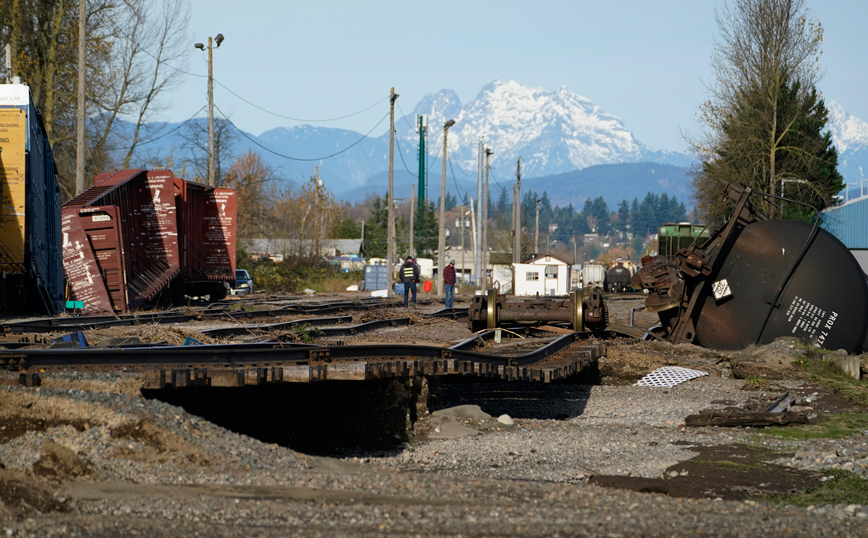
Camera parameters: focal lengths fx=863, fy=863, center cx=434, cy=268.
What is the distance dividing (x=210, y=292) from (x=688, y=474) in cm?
2530

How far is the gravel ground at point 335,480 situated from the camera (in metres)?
4.68

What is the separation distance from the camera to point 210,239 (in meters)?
29.9

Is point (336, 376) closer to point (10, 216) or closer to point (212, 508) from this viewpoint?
point (212, 508)

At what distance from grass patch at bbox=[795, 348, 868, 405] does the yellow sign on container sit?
49.7 feet

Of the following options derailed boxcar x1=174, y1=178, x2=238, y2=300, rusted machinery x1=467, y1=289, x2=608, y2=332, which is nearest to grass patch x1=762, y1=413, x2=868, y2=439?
rusted machinery x1=467, y1=289, x2=608, y2=332

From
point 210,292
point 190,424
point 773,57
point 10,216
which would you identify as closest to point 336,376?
point 190,424

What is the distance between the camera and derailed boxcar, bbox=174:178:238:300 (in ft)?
93.4

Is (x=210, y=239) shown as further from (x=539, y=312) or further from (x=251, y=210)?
(x=251, y=210)

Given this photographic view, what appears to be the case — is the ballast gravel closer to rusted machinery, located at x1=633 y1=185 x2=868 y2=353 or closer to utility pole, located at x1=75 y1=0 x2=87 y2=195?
rusted machinery, located at x1=633 y1=185 x2=868 y2=353

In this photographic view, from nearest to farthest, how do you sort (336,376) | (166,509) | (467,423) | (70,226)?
(166,509), (336,376), (467,423), (70,226)

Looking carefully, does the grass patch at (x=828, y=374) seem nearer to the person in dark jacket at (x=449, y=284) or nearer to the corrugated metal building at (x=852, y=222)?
the person in dark jacket at (x=449, y=284)

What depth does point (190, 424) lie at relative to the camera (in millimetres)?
6488

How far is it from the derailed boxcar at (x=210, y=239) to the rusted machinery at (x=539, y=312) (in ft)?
48.2

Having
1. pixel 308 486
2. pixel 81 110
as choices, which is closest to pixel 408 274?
pixel 81 110
